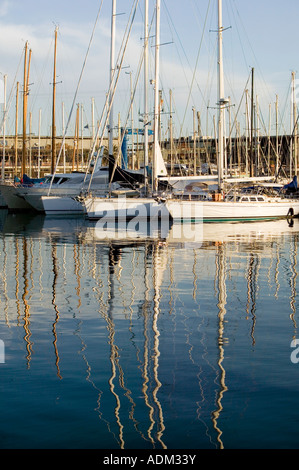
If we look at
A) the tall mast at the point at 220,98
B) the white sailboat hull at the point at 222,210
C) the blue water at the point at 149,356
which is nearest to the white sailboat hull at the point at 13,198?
the white sailboat hull at the point at 222,210

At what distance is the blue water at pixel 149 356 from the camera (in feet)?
27.0

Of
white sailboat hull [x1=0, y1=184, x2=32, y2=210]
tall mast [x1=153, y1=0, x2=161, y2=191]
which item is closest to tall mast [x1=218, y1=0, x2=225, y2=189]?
tall mast [x1=153, y1=0, x2=161, y2=191]

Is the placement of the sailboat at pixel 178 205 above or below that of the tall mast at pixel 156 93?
below

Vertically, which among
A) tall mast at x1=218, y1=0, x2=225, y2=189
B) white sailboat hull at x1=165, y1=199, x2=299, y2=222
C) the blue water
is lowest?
the blue water

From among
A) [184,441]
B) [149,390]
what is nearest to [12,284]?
[149,390]

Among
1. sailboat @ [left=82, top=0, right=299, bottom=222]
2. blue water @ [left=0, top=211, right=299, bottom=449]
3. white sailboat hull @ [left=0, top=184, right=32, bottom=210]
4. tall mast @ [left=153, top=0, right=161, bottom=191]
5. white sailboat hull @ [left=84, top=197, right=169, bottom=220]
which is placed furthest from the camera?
white sailboat hull @ [left=0, top=184, right=32, bottom=210]

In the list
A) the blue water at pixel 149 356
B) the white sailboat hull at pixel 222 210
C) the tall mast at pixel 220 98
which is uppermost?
the tall mast at pixel 220 98

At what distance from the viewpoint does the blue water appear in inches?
324

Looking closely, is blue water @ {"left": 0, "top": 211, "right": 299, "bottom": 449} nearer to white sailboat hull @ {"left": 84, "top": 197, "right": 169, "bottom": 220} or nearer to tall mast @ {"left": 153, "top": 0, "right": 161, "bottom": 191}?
tall mast @ {"left": 153, "top": 0, "right": 161, "bottom": 191}

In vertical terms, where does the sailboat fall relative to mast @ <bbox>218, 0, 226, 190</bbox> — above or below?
below

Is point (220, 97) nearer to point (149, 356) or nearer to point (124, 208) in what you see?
point (124, 208)

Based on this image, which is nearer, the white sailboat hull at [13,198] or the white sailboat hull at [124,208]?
the white sailboat hull at [124,208]

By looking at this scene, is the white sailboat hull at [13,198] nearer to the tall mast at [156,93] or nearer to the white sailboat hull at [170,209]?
the white sailboat hull at [170,209]

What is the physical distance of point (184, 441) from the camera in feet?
25.9
